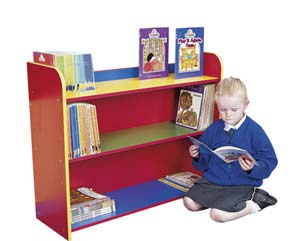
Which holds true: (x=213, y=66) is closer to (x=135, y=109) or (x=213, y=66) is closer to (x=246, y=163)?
(x=135, y=109)

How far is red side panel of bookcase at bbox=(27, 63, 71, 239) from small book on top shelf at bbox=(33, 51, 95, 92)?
70mm

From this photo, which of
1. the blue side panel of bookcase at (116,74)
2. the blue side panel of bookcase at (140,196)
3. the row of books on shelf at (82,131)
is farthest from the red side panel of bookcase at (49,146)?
the blue side panel of bookcase at (116,74)

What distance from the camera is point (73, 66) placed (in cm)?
361

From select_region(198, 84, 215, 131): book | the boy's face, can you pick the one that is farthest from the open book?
select_region(198, 84, 215, 131): book

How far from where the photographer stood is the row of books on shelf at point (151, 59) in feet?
11.8

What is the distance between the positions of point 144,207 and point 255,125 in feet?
3.14

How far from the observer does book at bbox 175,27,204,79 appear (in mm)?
4171

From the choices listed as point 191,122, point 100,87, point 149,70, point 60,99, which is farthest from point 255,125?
point 60,99

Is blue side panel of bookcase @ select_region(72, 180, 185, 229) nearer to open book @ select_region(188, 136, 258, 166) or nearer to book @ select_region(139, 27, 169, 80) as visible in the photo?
open book @ select_region(188, 136, 258, 166)

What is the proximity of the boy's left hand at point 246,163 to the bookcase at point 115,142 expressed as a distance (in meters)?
0.54

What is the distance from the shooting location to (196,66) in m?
4.32

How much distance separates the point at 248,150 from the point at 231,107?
1.07 ft

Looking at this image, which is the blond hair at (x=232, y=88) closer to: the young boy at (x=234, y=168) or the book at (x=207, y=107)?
the young boy at (x=234, y=168)

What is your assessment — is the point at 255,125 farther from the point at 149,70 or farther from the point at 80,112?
the point at 80,112
